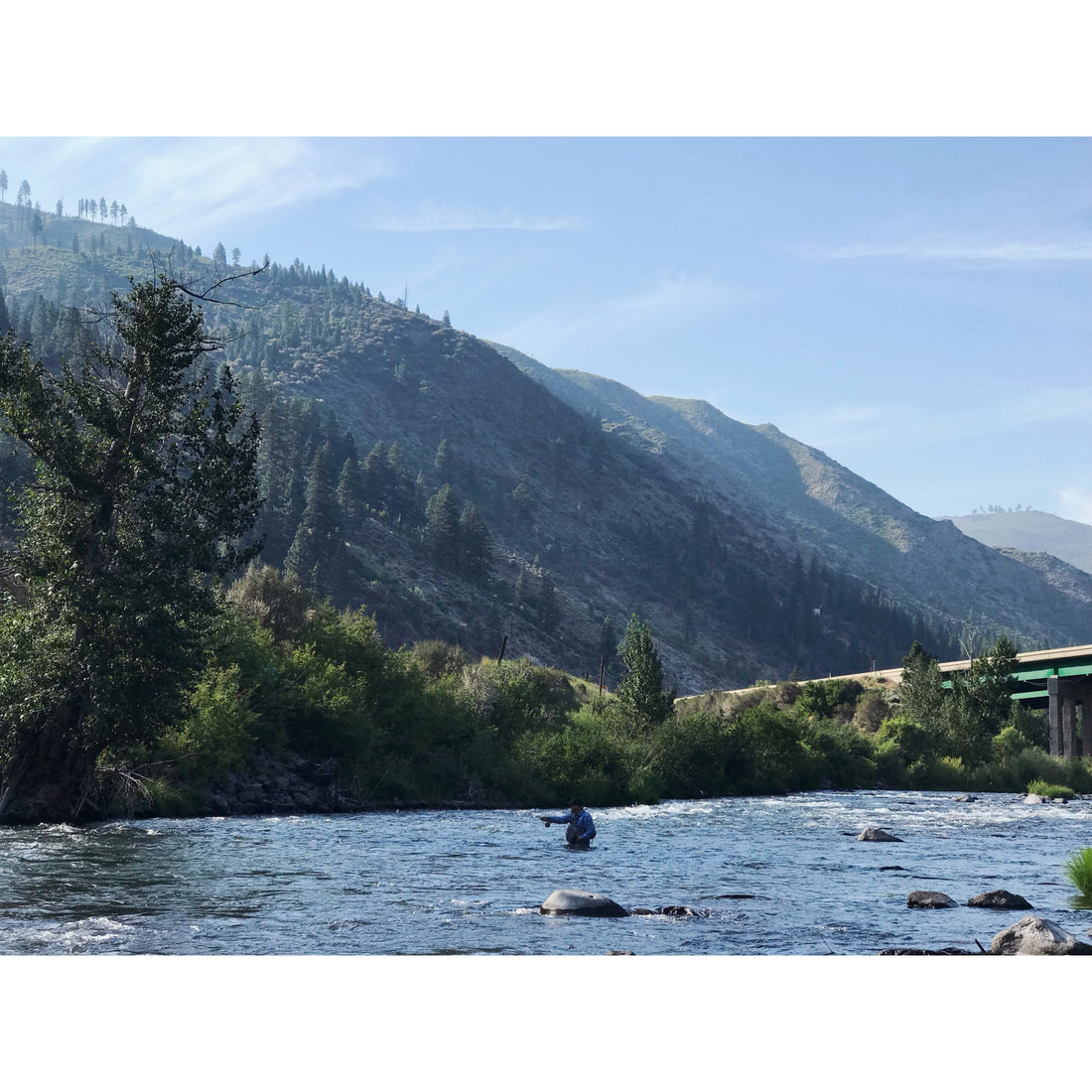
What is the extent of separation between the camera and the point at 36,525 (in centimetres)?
3384

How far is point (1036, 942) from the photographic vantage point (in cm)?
1780

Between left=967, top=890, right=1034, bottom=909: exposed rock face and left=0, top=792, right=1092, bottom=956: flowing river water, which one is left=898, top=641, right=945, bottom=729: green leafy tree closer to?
left=0, top=792, right=1092, bottom=956: flowing river water

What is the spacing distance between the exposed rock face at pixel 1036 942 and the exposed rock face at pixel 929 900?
19.1ft

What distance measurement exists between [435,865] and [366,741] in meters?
22.1

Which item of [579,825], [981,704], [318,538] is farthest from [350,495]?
[579,825]

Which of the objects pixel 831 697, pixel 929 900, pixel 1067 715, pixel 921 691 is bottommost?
pixel 929 900

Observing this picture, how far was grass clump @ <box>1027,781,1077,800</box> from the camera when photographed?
231 ft

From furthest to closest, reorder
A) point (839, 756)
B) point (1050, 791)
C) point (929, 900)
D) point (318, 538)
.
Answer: point (318, 538)
point (839, 756)
point (1050, 791)
point (929, 900)

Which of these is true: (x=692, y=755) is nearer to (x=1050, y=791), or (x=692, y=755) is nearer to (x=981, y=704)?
(x=1050, y=791)

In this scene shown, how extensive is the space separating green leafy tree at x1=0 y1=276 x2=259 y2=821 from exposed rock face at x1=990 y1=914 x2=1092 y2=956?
24.1 metres

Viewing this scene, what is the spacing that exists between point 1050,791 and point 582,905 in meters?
58.2

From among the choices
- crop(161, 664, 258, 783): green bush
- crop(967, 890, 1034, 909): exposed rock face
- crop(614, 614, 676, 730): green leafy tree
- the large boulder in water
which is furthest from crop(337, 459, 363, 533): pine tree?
crop(967, 890, 1034, 909): exposed rock face
